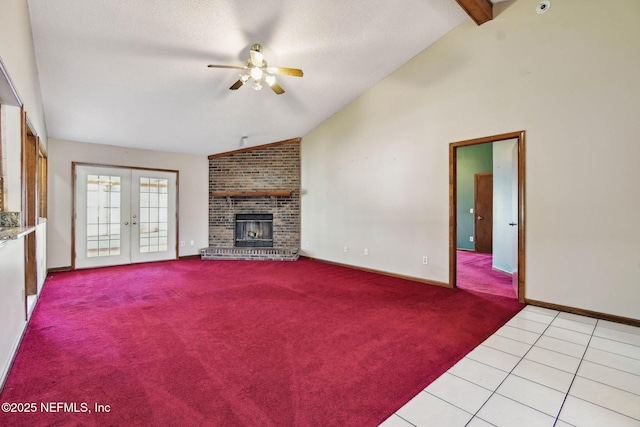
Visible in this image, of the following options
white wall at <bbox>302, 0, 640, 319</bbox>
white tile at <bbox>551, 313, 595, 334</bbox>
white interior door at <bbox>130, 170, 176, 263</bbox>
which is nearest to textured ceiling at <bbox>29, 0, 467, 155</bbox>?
white wall at <bbox>302, 0, 640, 319</bbox>

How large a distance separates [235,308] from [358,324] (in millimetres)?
1353

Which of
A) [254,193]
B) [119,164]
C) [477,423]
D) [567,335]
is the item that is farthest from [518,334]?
[119,164]

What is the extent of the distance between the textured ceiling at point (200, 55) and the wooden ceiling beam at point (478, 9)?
189mm

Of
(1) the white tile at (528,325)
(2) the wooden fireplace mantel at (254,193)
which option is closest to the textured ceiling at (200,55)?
(2) the wooden fireplace mantel at (254,193)

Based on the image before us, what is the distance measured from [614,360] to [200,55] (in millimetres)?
4658

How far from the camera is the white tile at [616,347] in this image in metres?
2.22

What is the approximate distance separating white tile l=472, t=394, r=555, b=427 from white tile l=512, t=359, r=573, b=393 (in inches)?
14.1

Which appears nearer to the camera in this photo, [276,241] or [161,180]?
[161,180]

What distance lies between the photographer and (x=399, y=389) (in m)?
1.76

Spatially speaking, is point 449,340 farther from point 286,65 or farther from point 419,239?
point 286,65

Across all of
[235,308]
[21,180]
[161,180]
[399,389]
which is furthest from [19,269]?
[161,180]

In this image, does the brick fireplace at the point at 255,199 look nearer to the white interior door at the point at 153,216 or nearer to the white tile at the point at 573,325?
the white interior door at the point at 153,216

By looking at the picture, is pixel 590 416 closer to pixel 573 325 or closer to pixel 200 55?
pixel 573 325

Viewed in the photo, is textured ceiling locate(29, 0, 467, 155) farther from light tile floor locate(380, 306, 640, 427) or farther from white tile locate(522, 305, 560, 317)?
white tile locate(522, 305, 560, 317)
